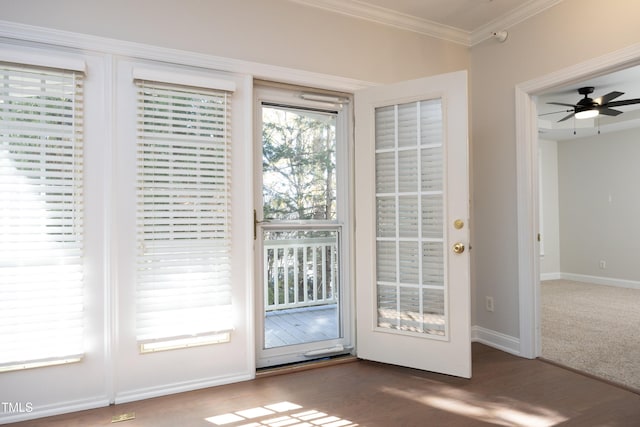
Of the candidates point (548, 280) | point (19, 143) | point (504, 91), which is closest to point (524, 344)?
point (504, 91)

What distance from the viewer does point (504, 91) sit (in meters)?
3.13

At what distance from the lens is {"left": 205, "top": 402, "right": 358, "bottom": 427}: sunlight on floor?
1990 mm

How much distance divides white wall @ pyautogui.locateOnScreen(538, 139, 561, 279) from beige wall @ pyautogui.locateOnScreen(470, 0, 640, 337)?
4.42m

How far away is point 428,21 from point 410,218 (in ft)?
5.60

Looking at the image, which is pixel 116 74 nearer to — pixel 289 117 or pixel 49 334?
pixel 289 117

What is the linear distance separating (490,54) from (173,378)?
3.51 meters

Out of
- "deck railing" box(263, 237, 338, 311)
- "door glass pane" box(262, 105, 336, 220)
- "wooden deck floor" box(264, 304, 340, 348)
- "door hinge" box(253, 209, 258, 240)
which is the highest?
"door glass pane" box(262, 105, 336, 220)

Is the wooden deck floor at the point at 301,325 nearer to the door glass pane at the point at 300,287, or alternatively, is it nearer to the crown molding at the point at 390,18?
the door glass pane at the point at 300,287

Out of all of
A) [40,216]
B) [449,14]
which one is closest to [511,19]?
[449,14]

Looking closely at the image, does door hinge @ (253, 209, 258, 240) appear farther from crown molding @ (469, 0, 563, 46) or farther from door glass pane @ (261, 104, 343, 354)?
crown molding @ (469, 0, 563, 46)

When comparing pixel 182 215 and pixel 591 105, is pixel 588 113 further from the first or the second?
pixel 182 215

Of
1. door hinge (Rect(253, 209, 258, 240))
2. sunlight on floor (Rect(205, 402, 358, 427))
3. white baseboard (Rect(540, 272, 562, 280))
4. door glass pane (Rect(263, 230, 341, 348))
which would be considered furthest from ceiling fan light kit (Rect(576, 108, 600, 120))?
sunlight on floor (Rect(205, 402, 358, 427))

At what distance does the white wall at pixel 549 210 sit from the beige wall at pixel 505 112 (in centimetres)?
442

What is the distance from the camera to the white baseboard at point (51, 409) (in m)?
2.01
